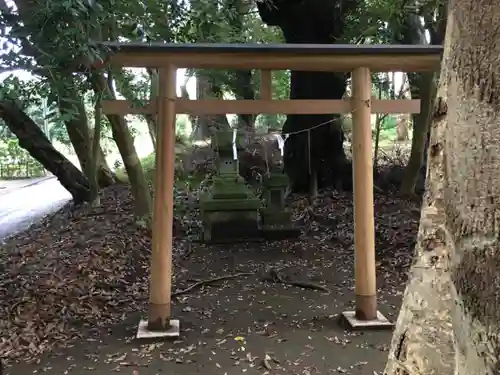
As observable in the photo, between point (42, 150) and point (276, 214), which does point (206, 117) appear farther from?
point (276, 214)

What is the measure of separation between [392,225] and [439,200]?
5332mm

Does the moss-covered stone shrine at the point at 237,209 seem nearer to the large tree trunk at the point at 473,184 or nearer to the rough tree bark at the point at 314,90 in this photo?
the rough tree bark at the point at 314,90

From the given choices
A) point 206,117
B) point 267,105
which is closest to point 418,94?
point 267,105

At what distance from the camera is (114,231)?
6883 mm

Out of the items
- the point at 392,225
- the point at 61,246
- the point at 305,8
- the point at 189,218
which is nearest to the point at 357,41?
the point at 305,8

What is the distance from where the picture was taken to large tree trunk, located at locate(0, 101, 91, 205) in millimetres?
7095

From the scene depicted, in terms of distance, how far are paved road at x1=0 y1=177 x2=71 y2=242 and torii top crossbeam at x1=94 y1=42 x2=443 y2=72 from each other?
Answer: 5.46m

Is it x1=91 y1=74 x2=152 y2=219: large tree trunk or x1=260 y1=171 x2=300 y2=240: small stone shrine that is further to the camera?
x1=260 y1=171 x2=300 y2=240: small stone shrine

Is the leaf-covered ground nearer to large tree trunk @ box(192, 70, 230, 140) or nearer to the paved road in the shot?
the paved road

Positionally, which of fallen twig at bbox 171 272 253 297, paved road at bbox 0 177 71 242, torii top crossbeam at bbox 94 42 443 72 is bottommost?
fallen twig at bbox 171 272 253 297

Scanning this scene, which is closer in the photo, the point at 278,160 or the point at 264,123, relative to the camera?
the point at 278,160

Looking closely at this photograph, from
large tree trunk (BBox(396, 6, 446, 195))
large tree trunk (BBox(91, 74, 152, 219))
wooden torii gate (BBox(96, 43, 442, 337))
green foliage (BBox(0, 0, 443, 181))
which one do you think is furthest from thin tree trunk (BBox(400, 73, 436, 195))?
large tree trunk (BBox(91, 74, 152, 219))

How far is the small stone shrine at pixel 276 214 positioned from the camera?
7.43 metres

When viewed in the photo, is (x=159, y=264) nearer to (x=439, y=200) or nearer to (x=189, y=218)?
(x=439, y=200)
